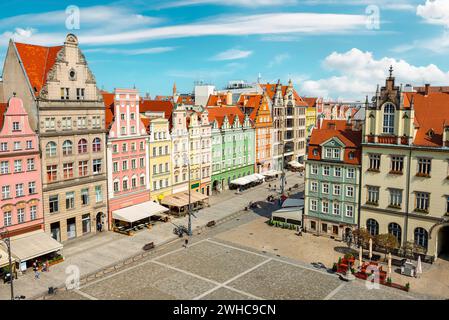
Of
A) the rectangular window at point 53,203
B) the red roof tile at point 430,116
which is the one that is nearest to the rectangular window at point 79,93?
the rectangular window at point 53,203

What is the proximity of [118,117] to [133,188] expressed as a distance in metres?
11.1

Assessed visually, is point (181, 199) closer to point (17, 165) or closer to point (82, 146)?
point (82, 146)

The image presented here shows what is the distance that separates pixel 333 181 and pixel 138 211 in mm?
28041

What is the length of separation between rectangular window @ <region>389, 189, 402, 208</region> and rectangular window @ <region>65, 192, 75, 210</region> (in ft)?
134

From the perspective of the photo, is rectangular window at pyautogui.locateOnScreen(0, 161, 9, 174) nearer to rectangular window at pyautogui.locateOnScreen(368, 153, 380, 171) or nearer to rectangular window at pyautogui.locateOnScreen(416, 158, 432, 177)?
rectangular window at pyautogui.locateOnScreen(368, 153, 380, 171)

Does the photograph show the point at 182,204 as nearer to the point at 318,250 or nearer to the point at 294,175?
the point at 318,250

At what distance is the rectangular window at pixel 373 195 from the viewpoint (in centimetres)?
5253

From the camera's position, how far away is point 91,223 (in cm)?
5694

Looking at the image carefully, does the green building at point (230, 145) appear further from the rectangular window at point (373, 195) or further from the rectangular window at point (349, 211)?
the rectangular window at point (373, 195)

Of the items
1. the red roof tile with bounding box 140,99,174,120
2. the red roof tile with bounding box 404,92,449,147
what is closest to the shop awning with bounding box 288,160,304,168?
the red roof tile with bounding box 140,99,174,120

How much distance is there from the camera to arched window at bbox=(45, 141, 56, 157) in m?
51.0

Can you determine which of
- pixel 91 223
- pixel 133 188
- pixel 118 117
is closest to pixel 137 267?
pixel 91 223

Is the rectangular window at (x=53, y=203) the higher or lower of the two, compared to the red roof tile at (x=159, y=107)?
lower

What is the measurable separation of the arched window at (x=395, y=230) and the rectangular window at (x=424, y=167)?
7.09m
